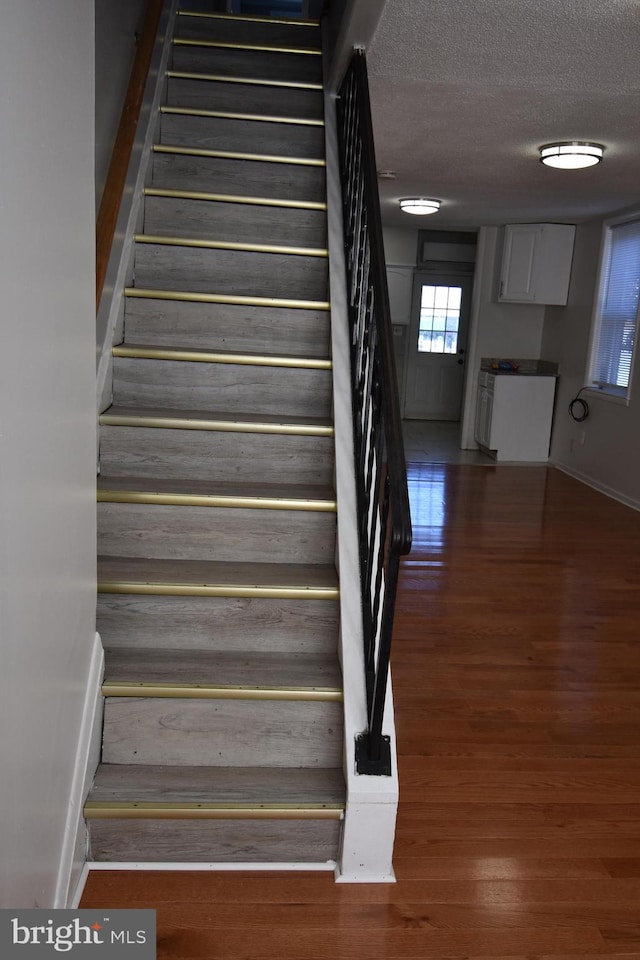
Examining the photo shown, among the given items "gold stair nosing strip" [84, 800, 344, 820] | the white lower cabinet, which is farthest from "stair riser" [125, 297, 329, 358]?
the white lower cabinet

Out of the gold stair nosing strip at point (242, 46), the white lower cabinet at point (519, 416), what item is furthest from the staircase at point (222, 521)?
the white lower cabinet at point (519, 416)

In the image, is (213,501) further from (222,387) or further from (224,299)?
(224,299)

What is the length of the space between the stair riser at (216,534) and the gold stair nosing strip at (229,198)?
1.58 m

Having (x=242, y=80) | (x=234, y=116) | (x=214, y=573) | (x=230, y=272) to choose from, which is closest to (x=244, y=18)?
(x=242, y=80)

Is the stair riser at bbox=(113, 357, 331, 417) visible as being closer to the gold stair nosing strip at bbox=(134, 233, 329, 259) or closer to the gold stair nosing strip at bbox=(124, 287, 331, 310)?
the gold stair nosing strip at bbox=(124, 287, 331, 310)

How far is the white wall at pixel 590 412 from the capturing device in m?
6.71

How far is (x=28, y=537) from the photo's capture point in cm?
151

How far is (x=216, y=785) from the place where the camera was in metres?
2.16

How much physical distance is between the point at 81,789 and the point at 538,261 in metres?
7.42

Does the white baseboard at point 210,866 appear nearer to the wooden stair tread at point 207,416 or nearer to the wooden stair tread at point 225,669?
the wooden stair tread at point 225,669

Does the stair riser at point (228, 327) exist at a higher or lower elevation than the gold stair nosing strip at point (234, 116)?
lower

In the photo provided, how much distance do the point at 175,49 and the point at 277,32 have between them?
721 mm

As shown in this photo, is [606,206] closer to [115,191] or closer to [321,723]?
[115,191]

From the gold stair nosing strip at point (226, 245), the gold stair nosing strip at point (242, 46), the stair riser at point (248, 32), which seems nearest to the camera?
the gold stair nosing strip at point (226, 245)
